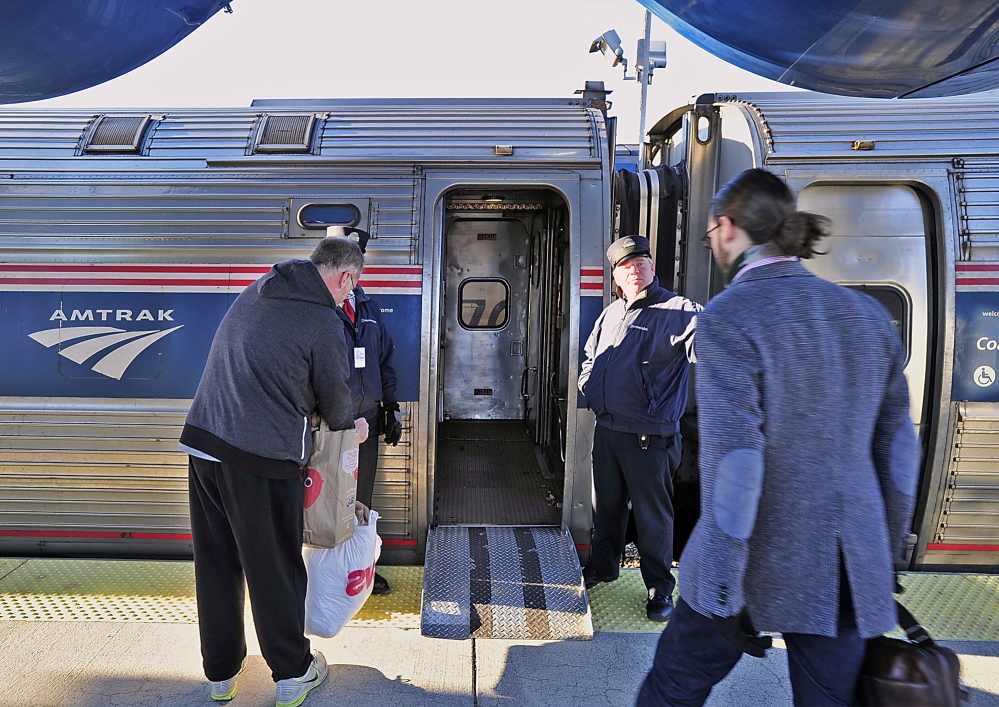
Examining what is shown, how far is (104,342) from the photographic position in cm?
403

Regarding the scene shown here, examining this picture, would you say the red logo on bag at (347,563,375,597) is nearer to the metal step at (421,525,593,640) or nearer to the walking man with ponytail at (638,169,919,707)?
the metal step at (421,525,593,640)

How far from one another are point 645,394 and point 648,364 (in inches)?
6.2

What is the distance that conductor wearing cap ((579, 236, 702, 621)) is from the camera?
355 cm

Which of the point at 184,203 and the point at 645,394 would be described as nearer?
the point at 645,394

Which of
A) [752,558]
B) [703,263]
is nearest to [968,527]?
[703,263]

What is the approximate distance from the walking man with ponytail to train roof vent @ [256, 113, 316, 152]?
3091mm

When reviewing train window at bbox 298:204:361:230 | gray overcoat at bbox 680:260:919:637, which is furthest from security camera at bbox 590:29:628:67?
gray overcoat at bbox 680:260:919:637

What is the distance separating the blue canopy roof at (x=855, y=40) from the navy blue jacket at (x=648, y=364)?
142 centimetres

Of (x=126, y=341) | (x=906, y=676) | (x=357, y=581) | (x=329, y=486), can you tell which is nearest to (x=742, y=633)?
(x=906, y=676)

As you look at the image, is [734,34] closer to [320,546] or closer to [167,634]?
[320,546]

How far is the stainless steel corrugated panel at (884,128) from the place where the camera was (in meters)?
4.09

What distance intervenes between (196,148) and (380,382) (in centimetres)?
191

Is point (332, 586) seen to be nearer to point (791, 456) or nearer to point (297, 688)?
point (297, 688)

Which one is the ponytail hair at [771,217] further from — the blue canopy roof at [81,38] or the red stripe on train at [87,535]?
the red stripe on train at [87,535]
